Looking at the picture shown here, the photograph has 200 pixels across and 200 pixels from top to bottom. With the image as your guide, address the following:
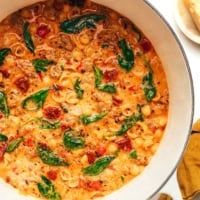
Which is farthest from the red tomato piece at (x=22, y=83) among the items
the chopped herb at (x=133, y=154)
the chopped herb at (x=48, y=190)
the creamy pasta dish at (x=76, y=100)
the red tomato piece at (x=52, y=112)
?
the chopped herb at (x=133, y=154)

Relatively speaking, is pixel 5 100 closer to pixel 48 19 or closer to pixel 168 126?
pixel 48 19

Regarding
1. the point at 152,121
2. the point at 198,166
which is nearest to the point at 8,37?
the point at 152,121

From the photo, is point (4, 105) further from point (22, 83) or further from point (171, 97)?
point (171, 97)

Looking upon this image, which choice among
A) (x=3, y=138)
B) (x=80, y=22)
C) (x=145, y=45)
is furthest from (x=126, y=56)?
(x=3, y=138)

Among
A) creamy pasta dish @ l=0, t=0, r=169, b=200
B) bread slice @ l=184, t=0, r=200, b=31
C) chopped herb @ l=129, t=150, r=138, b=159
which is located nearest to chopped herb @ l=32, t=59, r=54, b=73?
creamy pasta dish @ l=0, t=0, r=169, b=200

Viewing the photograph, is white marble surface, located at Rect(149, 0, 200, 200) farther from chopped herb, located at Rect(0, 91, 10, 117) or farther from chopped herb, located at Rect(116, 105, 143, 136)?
chopped herb, located at Rect(0, 91, 10, 117)

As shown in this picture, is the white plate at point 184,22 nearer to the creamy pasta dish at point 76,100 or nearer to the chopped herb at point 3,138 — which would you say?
the creamy pasta dish at point 76,100
